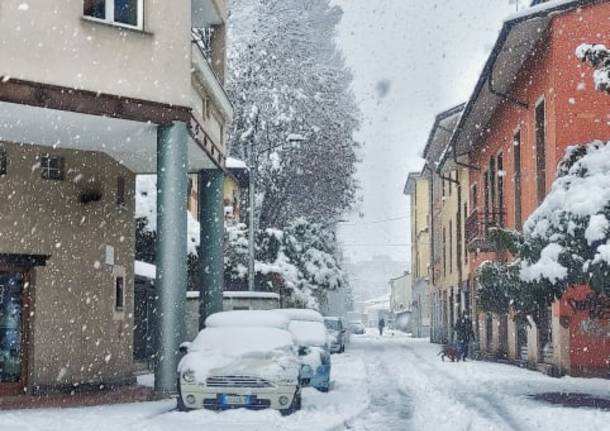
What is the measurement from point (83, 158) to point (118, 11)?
3.65 m

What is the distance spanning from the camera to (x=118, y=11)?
57.8 ft

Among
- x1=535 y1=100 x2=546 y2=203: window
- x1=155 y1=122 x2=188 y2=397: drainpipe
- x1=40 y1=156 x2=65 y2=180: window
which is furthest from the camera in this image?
x1=535 y1=100 x2=546 y2=203: window

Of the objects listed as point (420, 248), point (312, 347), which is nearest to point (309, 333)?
point (312, 347)

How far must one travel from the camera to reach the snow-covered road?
13.0 m

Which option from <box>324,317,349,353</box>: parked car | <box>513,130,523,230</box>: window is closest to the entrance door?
<box>513,130,523,230</box>: window

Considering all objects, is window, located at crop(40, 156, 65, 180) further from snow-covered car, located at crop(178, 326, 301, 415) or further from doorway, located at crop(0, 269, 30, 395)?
snow-covered car, located at crop(178, 326, 301, 415)

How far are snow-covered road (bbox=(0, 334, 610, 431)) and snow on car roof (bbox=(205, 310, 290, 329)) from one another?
1.41m

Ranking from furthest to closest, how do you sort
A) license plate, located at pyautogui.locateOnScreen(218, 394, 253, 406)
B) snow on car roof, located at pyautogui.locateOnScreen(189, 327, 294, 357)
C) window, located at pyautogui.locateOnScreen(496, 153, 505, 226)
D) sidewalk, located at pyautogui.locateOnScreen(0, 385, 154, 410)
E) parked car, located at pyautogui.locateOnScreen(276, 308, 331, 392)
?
window, located at pyautogui.locateOnScreen(496, 153, 505, 226)
parked car, located at pyautogui.locateOnScreen(276, 308, 331, 392)
sidewalk, located at pyautogui.locateOnScreen(0, 385, 154, 410)
snow on car roof, located at pyautogui.locateOnScreen(189, 327, 294, 357)
license plate, located at pyautogui.locateOnScreen(218, 394, 253, 406)

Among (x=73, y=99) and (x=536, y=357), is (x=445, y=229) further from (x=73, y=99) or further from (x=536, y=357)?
(x=73, y=99)

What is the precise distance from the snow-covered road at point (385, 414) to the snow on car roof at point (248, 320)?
1.41 m

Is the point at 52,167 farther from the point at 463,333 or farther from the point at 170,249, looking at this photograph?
the point at 463,333

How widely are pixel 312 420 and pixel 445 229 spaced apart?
39142 millimetres

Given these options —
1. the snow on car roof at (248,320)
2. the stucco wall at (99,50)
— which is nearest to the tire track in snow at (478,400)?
the snow on car roof at (248,320)

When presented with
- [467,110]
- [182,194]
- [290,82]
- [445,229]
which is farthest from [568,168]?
[445,229]
